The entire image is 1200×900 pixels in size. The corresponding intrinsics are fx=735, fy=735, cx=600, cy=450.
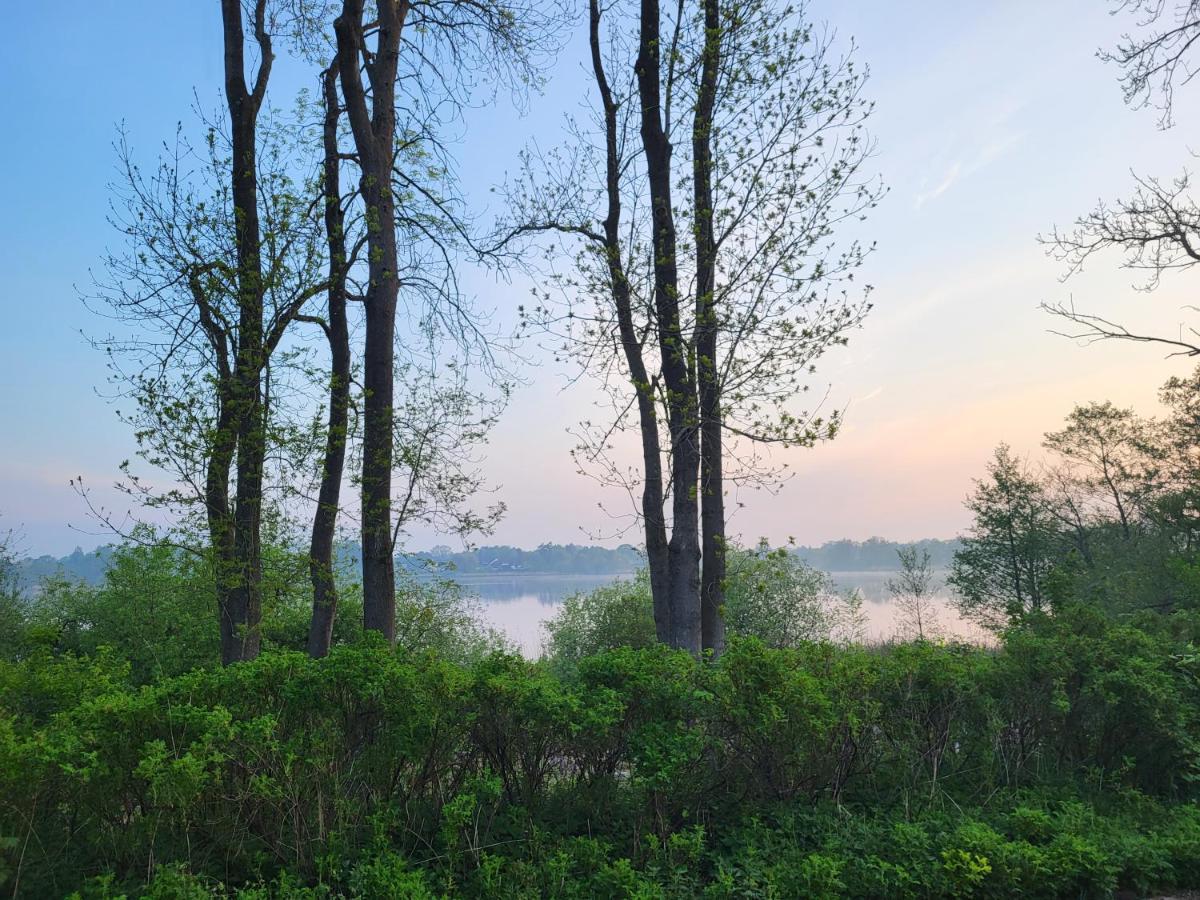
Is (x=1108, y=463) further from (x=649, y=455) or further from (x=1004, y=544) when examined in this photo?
(x=649, y=455)

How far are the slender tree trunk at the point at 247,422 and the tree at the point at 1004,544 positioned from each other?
836 inches

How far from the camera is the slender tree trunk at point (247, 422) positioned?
23.5ft

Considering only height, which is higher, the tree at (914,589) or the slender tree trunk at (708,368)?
the slender tree trunk at (708,368)

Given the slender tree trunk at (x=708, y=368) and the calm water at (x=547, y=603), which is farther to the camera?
the calm water at (x=547, y=603)

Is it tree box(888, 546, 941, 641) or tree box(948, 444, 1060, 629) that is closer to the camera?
tree box(948, 444, 1060, 629)

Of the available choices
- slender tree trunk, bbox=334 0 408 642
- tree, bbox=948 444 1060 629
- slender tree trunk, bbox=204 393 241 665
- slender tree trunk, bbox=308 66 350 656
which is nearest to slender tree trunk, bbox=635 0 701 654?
slender tree trunk, bbox=334 0 408 642

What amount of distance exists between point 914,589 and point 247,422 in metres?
24.7

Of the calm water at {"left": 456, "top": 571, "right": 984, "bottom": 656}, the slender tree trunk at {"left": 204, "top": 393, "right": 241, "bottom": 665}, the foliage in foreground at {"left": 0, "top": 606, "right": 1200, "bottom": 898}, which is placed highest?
the slender tree trunk at {"left": 204, "top": 393, "right": 241, "bottom": 665}

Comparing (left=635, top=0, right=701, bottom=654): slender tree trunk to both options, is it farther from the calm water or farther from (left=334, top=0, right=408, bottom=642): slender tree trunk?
(left=334, top=0, right=408, bottom=642): slender tree trunk

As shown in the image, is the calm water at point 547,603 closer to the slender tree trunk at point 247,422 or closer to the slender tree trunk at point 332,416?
the slender tree trunk at point 332,416

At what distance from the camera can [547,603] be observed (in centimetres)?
4959

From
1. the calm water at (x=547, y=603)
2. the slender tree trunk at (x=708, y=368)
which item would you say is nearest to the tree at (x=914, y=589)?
the calm water at (x=547, y=603)

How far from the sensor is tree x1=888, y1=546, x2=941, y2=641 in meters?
26.2

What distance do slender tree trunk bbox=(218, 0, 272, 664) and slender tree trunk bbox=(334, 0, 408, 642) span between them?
1.04m
